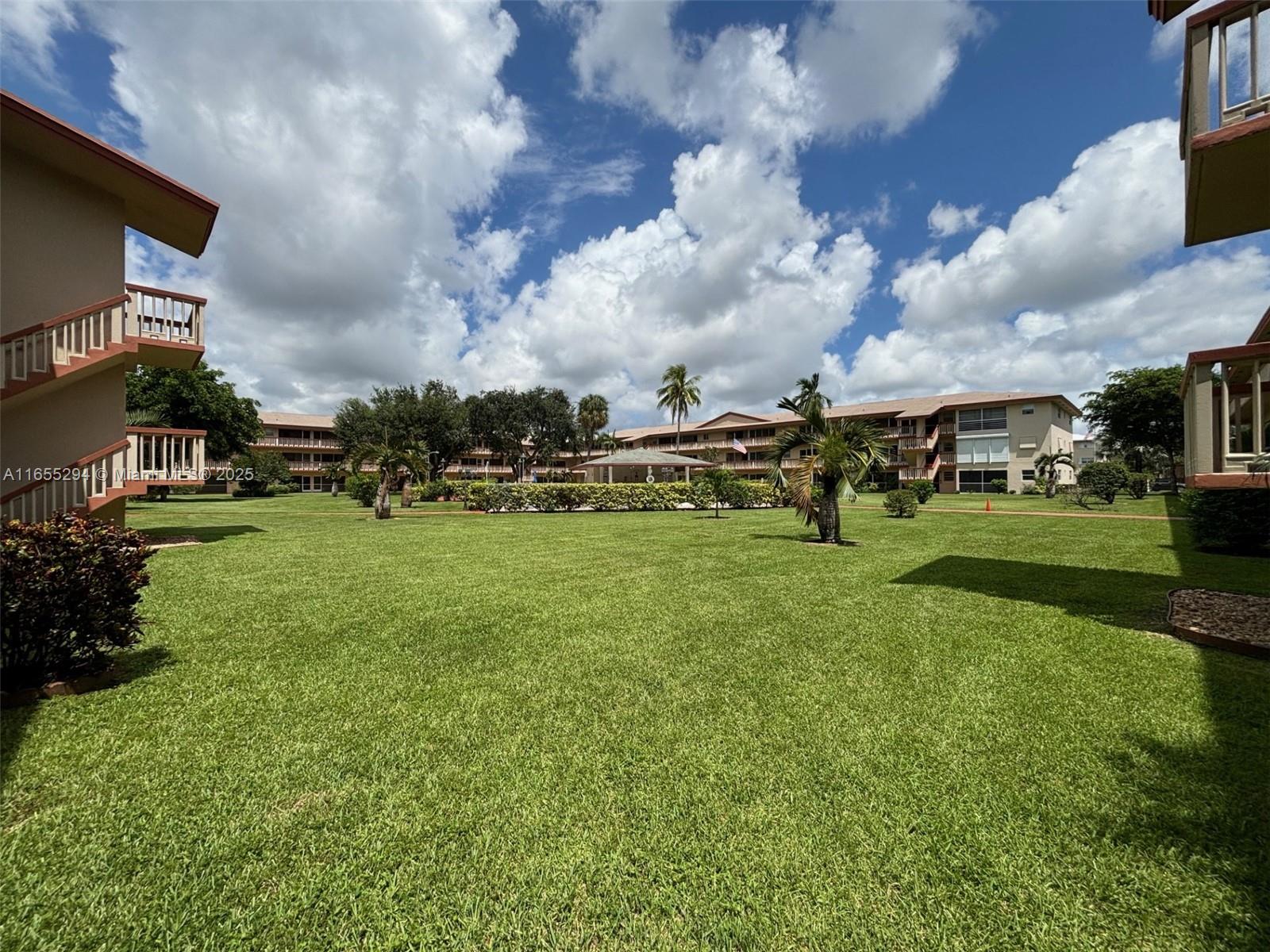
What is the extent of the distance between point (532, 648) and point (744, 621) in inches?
102

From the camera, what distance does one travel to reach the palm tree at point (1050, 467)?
111ft

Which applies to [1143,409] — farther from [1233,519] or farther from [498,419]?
[498,419]

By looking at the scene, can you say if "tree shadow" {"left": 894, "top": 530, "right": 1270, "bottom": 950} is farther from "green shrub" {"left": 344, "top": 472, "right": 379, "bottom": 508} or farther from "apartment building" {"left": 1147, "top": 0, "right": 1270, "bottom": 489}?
"green shrub" {"left": 344, "top": 472, "right": 379, "bottom": 508}

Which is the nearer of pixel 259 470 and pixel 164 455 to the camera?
pixel 164 455

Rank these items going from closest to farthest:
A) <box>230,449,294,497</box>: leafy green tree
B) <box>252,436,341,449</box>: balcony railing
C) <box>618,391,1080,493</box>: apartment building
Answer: <box>618,391,1080,493</box>: apartment building → <box>230,449,294,497</box>: leafy green tree → <box>252,436,341,449</box>: balcony railing

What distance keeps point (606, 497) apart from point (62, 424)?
1995 centimetres

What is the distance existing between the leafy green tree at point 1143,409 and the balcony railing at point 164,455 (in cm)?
5607

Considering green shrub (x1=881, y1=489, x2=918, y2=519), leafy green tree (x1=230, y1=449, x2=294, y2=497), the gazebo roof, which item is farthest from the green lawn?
leafy green tree (x1=230, y1=449, x2=294, y2=497)

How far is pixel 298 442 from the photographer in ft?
199

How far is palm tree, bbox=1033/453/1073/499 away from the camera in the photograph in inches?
1326

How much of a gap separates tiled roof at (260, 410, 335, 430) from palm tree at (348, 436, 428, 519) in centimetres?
4538

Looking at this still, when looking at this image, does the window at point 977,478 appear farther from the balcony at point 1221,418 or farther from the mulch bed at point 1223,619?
the balcony at point 1221,418

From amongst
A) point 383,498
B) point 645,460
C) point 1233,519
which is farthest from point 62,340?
point 645,460

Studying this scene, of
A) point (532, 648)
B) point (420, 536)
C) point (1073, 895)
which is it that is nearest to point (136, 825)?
point (532, 648)
